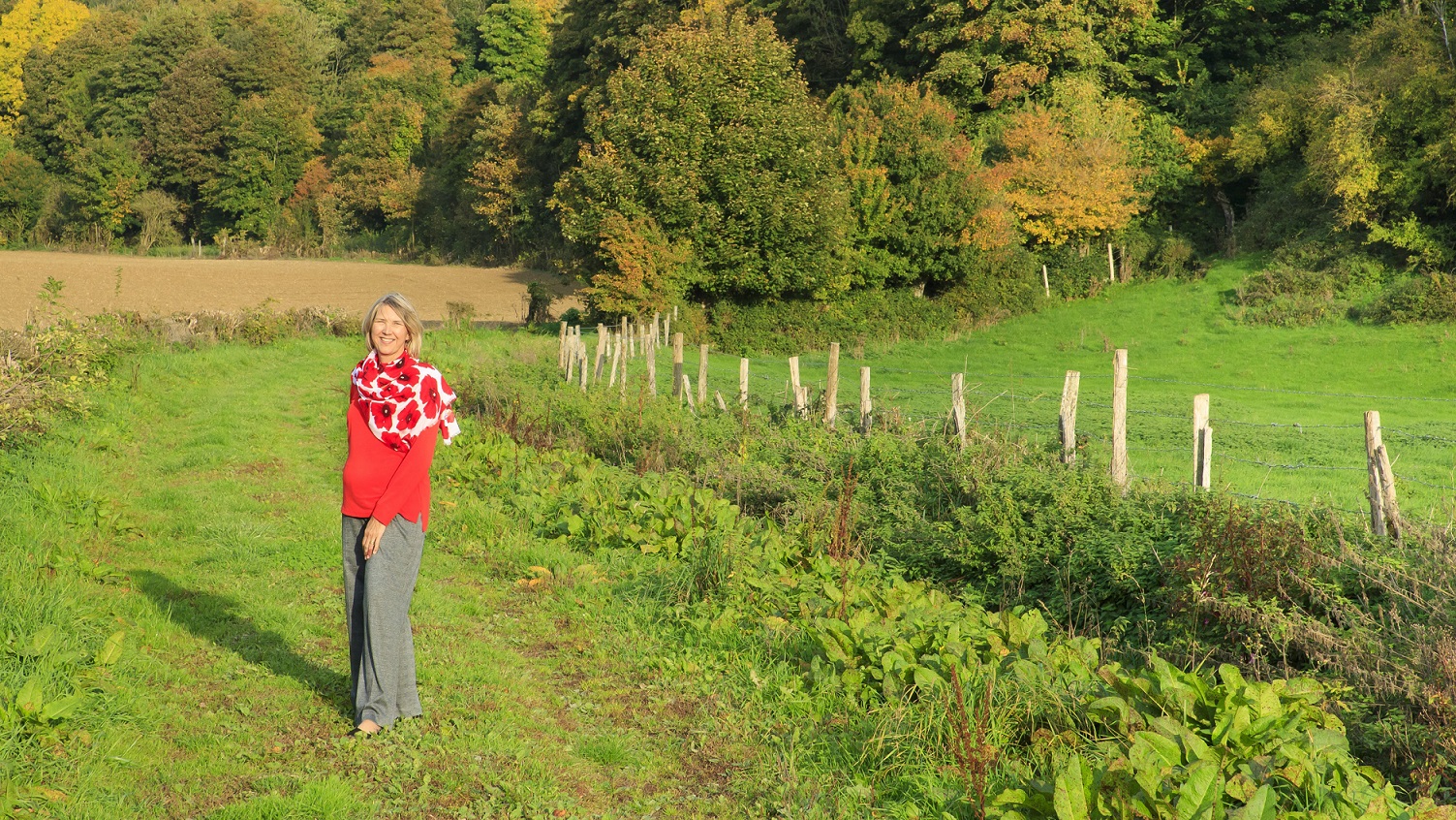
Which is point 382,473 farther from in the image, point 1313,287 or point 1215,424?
point 1313,287

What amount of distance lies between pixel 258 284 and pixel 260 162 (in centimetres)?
2927

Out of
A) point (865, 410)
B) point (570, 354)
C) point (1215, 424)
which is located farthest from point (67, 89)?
point (865, 410)

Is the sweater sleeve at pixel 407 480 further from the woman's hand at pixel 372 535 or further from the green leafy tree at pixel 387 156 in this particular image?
the green leafy tree at pixel 387 156

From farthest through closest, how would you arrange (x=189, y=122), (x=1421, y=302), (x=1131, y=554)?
(x=189, y=122)
(x=1421, y=302)
(x=1131, y=554)

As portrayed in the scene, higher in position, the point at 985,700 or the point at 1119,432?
the point at 1119,432

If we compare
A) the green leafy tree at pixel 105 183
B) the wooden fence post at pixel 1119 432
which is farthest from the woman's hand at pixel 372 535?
the green leafy tree at pixel 105 183

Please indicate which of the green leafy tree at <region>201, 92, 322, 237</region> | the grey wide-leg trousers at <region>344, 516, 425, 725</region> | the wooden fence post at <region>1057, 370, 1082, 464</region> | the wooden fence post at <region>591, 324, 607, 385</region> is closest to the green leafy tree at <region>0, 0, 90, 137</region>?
the green leafy tree at <region>201, 92, 322, 237</region>

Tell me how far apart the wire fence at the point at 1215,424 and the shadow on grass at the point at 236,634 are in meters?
6.82

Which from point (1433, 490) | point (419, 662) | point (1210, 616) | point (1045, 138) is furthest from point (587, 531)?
point (1045, 138)

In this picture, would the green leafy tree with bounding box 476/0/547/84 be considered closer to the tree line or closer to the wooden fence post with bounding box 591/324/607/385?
the tree line

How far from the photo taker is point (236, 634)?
271 inches

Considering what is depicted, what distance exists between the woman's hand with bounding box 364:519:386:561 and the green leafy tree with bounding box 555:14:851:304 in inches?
1175

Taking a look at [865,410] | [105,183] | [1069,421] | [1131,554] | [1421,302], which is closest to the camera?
[1131,554]

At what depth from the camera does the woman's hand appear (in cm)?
514
